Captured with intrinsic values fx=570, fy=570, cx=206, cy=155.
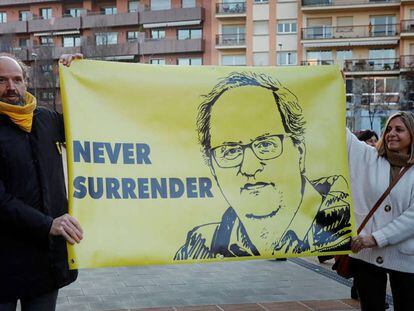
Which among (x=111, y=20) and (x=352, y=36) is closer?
(x=352, y=36)

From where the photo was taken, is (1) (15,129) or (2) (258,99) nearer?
(1) (15,129)

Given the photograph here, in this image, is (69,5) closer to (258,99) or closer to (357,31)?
(357,31)

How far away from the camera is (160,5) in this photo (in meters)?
56.6

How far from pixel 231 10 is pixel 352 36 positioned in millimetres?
11401

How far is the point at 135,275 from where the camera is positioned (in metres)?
7.09

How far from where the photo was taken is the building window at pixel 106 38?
5262cm

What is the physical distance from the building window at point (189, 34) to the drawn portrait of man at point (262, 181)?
52246mm

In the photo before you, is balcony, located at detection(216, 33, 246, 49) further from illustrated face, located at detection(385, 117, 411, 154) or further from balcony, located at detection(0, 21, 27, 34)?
illustrated face, located at detection(385, 117, 411, 154)

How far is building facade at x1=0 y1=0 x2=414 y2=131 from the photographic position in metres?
47.8

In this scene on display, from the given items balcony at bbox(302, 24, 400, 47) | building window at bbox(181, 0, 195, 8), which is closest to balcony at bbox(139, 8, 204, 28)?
building window at bbox(181, 0, 195, 8)

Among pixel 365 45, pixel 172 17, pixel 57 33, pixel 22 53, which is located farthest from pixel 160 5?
pixel 365 45

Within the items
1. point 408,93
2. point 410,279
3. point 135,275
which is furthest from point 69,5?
point 410,279

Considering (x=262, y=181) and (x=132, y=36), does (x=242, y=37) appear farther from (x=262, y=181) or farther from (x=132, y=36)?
(x=262, y=181)

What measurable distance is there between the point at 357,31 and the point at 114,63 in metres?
49.6
